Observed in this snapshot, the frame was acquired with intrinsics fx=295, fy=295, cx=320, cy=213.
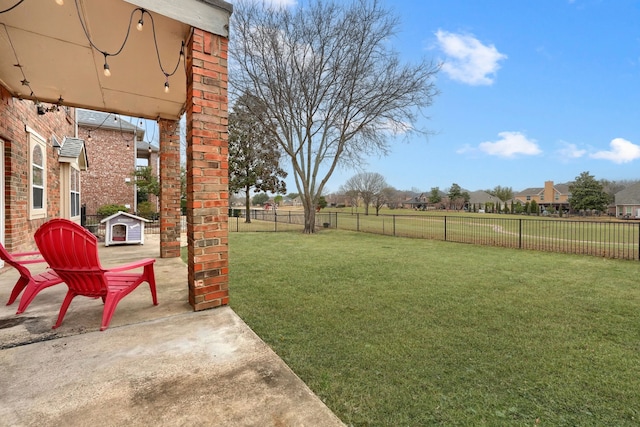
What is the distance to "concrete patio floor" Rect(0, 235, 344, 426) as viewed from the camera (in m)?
1.42


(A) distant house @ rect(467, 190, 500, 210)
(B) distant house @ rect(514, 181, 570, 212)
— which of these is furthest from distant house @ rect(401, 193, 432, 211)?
(B) distant house @ rect(514, 181, 570, 212)

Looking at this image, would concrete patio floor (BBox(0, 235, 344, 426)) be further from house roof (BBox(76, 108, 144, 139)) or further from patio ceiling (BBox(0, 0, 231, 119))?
house roof (BBox(76, 108, 144, 139))

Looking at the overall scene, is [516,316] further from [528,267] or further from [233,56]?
[233,56]

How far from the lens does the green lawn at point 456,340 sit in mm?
1727

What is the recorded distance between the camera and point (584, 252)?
787cm

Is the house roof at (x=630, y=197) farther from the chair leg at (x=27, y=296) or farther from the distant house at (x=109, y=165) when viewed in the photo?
the distant house at (x=109, y=165)

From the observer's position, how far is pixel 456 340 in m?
2.60

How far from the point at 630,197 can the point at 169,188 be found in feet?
172

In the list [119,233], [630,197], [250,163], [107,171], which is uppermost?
[250,163]

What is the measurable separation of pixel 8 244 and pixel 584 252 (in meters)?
12.5

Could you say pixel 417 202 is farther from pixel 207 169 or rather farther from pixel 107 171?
pixel 207 169

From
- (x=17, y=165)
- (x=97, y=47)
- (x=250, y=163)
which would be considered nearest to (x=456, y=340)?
(x=97, y=47)

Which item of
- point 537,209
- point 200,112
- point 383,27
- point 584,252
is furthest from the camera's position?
point 537,209

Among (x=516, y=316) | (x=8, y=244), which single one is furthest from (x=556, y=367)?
(x=8, y=244)
